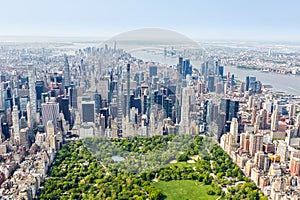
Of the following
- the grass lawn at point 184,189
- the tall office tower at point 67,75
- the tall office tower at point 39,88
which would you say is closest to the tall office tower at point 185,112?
the grass lawn at point 184,189

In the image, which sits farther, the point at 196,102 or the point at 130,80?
the point at 196,102

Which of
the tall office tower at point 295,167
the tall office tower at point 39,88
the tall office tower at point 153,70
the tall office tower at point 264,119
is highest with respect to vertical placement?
the tall office tower at point 153,70

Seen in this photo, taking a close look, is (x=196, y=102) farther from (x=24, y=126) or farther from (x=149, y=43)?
(x=24, y=126)

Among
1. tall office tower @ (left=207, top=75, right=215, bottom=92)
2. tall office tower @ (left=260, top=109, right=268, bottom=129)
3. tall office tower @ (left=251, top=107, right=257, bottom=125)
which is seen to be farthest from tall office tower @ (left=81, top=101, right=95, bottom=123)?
tall office tower @ (left=260, top=109, right=268, bottom=129)

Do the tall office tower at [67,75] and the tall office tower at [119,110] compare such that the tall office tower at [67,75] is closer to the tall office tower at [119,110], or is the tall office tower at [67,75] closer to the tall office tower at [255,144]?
the tall office tower at [119,110]

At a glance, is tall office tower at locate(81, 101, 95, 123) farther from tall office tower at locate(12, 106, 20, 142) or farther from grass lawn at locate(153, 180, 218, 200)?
grass lawn at locate(153, 180, 218, 200)

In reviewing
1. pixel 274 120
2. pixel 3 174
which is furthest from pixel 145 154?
pixel 274 120
